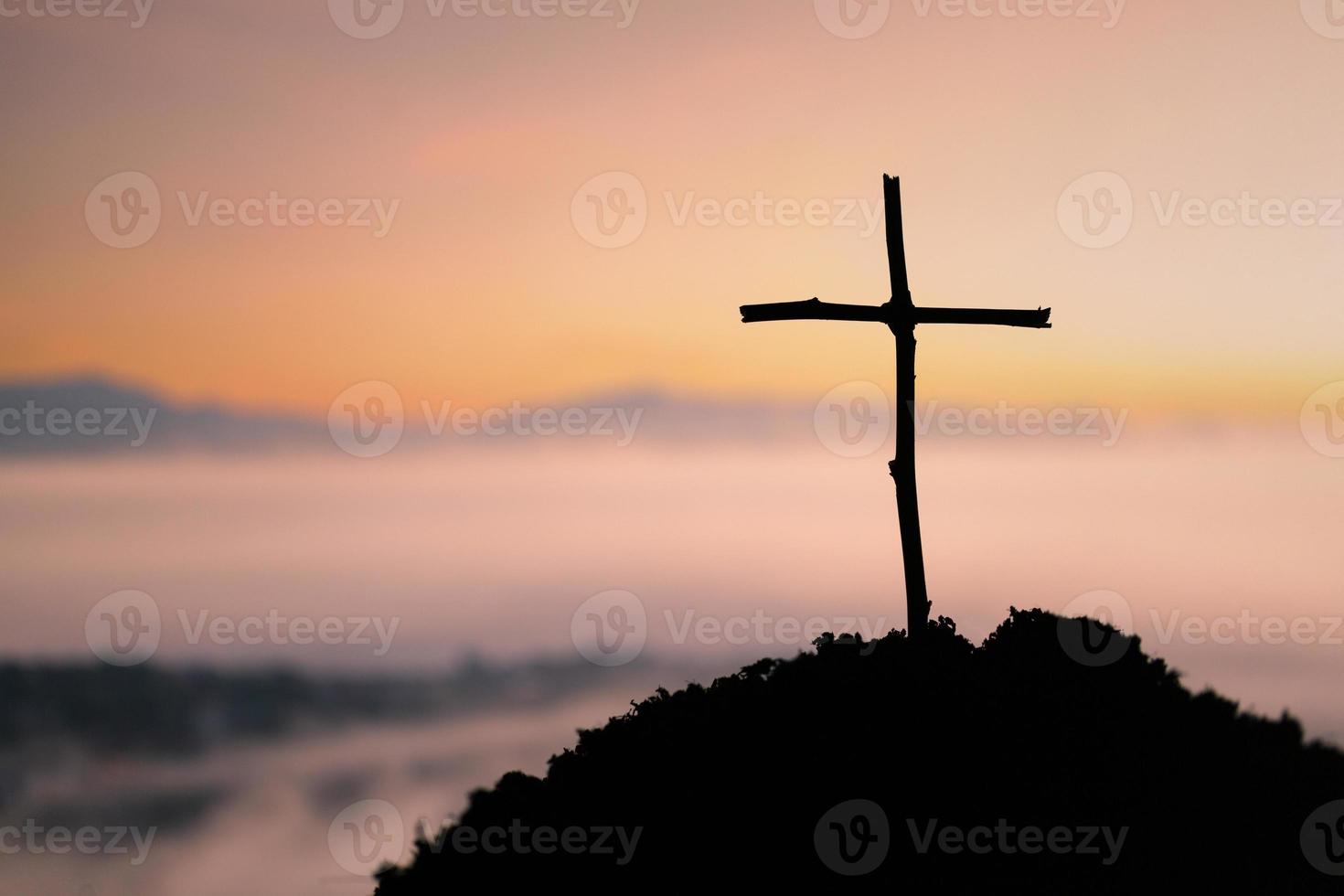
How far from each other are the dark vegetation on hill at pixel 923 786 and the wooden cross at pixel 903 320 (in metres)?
1.37

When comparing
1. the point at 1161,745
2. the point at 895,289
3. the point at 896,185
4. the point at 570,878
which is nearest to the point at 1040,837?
the point at 1161,745

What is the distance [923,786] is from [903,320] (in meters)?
6.05

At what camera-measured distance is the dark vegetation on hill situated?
11.3m

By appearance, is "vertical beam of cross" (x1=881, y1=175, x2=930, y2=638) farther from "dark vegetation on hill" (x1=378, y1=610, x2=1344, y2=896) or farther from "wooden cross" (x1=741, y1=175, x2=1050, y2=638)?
"dark vegetation on hill" (x1=378, y1=610, x2=1344, y2=896)

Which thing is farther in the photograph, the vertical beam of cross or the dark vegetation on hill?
the vertical beam of cross

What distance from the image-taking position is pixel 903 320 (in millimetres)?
15453

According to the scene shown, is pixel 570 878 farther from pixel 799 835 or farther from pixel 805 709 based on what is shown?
pixel 805 709

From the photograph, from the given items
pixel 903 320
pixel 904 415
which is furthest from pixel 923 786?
pixel 903 320

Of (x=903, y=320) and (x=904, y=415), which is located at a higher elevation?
(x=903, y=320)

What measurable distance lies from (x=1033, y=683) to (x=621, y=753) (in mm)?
4678

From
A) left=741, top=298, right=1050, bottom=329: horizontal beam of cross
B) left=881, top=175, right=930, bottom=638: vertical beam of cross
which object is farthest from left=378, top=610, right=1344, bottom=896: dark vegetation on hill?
left=741, top=298, right=1050, bottom=329: horizontal beam of cross

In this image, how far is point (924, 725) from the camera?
12836mm

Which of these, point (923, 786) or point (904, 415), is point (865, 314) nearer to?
point (904, 415)

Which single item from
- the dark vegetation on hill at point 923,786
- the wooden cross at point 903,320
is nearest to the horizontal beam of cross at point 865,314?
the wooden cross at point 903,320
